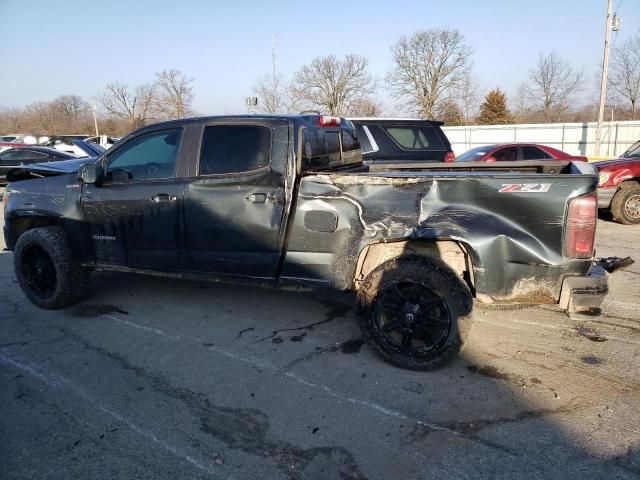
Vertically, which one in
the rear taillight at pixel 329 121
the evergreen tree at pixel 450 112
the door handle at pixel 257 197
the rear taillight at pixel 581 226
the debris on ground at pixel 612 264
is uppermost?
the evergreen tree at pixel 450 112

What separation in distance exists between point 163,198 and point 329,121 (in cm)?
162

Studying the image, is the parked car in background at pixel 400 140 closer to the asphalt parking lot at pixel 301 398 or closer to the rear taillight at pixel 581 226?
the asphalt parking lot at pixel 301 398

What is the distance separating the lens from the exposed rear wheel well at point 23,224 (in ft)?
16.8

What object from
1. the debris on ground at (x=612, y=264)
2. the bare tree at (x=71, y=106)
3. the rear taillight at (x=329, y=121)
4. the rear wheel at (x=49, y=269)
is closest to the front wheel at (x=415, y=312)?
the debris on ground at (x=612, y=264)

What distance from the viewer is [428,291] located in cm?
347

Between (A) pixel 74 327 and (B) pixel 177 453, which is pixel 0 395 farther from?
(B) pixel 177 453

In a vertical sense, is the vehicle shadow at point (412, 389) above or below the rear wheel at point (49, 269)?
below

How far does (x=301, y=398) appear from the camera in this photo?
3.24 metres

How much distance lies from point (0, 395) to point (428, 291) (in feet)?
9.92

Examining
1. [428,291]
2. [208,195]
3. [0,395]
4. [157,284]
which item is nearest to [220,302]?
[157,284]

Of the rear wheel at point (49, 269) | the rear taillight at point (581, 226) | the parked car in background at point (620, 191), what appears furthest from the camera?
the parked car in background at point (620, 191)

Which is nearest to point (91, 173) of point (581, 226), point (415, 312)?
point (415, 312)

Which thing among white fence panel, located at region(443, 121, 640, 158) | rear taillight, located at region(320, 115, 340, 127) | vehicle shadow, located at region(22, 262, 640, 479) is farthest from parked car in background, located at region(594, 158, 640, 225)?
white fence panel, located at region(443, 121, 640, 158)

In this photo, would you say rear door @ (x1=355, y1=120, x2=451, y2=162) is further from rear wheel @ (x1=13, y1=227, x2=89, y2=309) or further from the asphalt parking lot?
rear wheel @ (x1=13, y1=227, x2=89, y2=309)
